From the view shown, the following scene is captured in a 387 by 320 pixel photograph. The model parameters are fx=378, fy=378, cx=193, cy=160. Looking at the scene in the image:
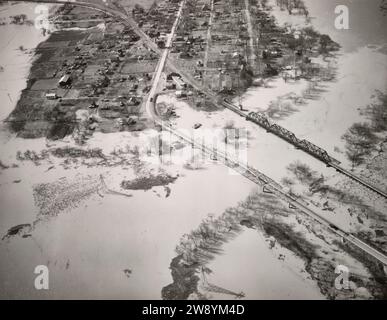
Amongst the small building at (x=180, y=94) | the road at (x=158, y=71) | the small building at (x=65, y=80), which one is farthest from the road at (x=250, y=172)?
the small building at (x=65, y=80)

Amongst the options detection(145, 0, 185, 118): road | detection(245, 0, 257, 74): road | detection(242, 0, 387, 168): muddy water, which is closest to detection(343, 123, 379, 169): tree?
detection(242, 0, 387, 168): muddy water

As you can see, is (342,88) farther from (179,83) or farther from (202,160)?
(202,160)

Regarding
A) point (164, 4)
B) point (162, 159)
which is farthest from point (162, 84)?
point (164, 4)

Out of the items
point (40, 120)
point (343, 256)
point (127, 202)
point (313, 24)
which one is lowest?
point (343, 256)

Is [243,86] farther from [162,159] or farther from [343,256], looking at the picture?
[343,256]

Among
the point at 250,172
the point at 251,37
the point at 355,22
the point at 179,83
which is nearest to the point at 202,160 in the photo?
the point at 250,172

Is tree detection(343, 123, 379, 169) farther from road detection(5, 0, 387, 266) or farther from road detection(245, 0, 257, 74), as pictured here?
road detection(245, 0, 257, 74)

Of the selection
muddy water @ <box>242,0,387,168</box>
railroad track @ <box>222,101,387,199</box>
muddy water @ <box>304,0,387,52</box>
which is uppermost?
muddy water @ <box>304,0,387,52</box>

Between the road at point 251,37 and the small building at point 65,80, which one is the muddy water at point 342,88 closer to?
the road at point 251,37
